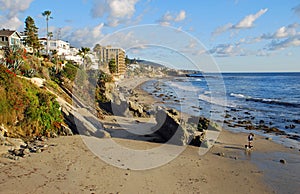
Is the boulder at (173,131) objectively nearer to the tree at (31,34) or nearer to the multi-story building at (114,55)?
the tree at (31,34)

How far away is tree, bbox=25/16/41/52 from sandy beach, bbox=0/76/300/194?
2691 cm

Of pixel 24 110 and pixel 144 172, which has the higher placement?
pixel 24 110

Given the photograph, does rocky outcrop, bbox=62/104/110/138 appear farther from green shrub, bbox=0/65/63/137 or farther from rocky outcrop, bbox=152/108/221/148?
rocky outcrop, bbox=152/108/221/148

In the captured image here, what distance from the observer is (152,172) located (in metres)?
11.3

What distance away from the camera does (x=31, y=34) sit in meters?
36.8

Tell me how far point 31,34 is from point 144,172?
109ft

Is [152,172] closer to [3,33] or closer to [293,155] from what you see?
[293,155]

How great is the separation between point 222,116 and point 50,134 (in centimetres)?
1904

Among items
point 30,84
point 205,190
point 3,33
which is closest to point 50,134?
point 30,84

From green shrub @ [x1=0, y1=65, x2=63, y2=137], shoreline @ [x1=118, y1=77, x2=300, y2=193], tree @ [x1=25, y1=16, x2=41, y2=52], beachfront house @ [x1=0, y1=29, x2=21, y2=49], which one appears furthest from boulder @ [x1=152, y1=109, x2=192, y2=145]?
beachfront house @ [x1=0, y1=29, x2=21, y2=49]

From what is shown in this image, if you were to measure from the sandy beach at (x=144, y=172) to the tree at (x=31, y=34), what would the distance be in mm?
26907

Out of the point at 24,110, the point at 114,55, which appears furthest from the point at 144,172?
the point at 114,55

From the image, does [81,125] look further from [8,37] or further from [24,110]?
[8,37]

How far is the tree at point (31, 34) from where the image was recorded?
36.4 m
